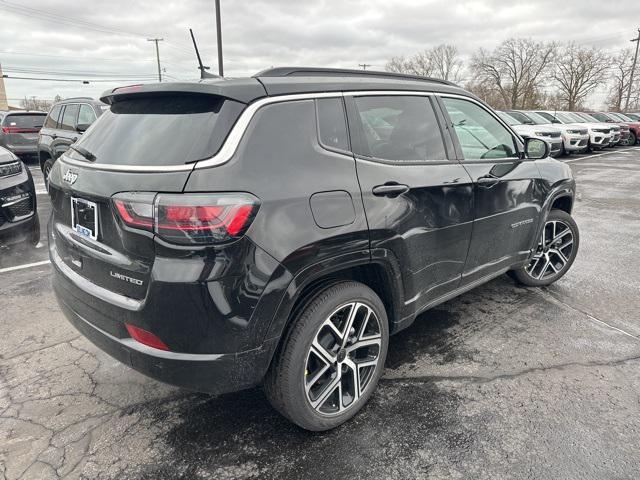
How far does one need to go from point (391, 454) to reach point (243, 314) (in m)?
1.05

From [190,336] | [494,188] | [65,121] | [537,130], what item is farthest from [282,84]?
[537,130]

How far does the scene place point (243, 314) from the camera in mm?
1871

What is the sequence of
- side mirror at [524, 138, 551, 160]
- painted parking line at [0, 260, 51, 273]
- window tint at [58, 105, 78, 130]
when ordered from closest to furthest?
side mirror at [524, 138, 551, 160] < painted parking line at [0, 260, 51, 273] < window tint at [58, 105, 78, 130]

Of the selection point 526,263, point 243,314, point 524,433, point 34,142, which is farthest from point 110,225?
point 34,142

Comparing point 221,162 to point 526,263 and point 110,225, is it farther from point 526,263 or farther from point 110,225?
point 526,263

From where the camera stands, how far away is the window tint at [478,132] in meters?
3.06

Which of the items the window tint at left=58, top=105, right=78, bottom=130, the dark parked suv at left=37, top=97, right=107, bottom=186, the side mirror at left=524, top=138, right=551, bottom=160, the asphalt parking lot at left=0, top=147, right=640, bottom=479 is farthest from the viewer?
the window tint at left=58, top=105, right=78, bottom=130

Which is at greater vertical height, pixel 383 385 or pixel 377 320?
pixel 377 320

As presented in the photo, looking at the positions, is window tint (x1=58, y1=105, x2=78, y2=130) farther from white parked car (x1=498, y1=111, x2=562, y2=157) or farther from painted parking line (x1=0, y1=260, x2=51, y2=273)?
white parked car (x1=498, y1=111, x2=562, y2=157)

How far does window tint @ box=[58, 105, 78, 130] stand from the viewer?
878cm

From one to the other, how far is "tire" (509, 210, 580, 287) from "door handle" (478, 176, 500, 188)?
1.27 metres

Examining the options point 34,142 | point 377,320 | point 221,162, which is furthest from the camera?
point 34,142

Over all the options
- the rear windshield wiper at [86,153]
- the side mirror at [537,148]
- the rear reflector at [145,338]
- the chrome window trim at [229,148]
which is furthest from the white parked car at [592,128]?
the rear reflector at [145,338]

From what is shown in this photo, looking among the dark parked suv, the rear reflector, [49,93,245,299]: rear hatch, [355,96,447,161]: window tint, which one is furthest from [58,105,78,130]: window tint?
the rear reflector
